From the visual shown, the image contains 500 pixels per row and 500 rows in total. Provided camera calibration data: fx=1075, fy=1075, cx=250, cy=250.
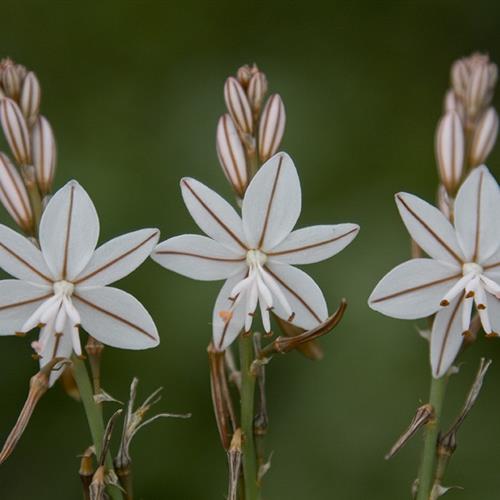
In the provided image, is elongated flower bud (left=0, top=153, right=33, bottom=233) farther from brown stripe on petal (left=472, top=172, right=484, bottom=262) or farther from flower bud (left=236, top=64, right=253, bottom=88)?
brown stripe on petal (left=472, top=172, right=484, bottom=262)

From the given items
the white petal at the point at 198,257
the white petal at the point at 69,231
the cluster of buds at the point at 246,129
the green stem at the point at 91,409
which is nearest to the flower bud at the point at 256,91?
the cluster of buds at the point at 246,129

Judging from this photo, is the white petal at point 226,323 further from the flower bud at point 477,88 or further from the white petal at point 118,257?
the flower bud at point 477,88

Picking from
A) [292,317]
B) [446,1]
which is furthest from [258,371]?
[446,1]

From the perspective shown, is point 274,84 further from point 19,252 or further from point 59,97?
point 19,252

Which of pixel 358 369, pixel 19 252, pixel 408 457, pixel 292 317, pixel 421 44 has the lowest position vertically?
pixel 408 457

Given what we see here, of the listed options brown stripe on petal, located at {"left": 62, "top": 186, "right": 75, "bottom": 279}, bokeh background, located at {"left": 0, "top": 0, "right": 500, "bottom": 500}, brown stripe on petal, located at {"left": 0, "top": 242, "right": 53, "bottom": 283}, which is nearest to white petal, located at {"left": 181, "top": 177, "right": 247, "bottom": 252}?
brown stripe on petal, located at {"left": 62, "top": 186, "right": 75, "bottom": 279}

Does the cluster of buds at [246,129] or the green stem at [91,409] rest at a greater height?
the cluster of buds at [246,129]
